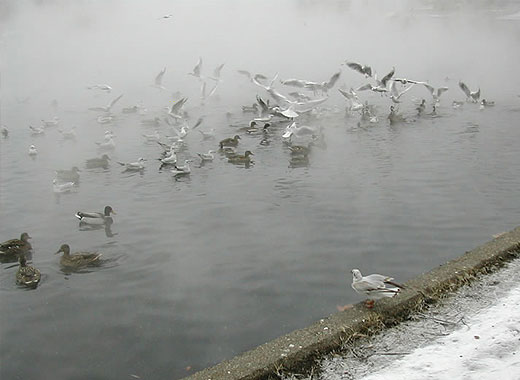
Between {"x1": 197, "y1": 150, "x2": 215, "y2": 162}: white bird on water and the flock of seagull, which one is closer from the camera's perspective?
the flock of seagull

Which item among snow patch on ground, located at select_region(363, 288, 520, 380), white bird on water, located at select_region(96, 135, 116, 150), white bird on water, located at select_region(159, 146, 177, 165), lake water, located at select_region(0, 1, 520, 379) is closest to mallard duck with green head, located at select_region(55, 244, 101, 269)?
lake water, located at select_region(0, 1, 520, 379)

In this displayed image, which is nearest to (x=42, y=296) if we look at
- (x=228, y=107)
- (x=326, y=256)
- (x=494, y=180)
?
(x=326, y=256)

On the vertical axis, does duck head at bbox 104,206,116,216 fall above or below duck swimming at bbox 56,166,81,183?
below

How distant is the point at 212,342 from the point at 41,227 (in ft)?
15.4

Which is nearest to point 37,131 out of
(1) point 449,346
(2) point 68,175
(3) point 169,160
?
(2) point 68,175

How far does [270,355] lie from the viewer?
14.1 feet

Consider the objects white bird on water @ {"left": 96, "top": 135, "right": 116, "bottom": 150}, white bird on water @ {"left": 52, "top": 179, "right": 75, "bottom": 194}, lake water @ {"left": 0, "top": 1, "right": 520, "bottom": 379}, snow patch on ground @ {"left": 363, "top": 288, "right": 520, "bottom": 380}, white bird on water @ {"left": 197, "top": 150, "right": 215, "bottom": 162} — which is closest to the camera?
snow patch on ground @ {"left": 363, "top": 288, "right": 520, "bottom": 380}

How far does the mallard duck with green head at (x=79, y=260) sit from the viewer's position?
718 centimetres

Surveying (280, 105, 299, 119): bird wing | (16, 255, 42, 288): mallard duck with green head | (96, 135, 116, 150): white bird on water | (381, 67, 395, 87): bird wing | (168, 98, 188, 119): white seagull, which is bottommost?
(16, 255, 42, 288): mallard duck with green head

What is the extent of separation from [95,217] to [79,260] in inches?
59.5

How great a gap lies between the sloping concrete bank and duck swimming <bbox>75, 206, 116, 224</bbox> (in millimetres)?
4820

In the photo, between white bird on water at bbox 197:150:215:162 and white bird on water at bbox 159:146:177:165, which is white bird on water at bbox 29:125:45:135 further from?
white bird on water at bbox 197:150:215:162

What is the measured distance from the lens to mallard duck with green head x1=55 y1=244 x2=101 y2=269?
7.18 meters

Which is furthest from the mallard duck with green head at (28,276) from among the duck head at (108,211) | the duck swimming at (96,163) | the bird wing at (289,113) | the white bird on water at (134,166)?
the bird wing at (289,113)
